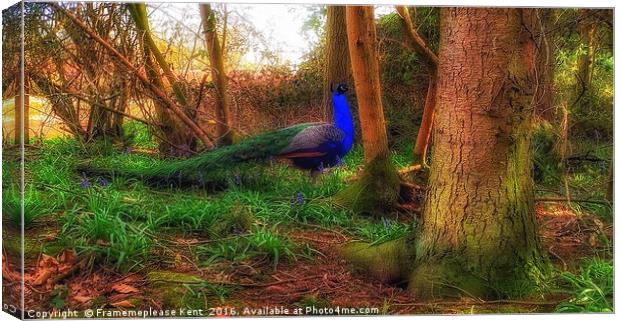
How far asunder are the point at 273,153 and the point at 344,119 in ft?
1.45

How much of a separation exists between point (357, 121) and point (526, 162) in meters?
0.94

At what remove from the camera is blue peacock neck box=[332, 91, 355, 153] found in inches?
180

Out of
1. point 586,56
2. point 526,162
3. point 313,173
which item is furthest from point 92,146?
point 586,56

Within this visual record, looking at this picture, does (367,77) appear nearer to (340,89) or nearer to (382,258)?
(340,89)

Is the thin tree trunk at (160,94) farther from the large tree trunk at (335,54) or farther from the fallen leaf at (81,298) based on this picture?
the fallen leaf at (81,298)

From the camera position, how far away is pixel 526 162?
14.4 ft

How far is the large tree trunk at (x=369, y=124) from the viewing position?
4562 mm

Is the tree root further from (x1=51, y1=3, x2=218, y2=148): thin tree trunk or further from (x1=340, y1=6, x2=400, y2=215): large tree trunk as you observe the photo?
(x1=51, y1=3, x2=218, y2=148): thin tree trunk

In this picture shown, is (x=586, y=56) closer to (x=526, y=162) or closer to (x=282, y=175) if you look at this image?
(x=526, y=162)

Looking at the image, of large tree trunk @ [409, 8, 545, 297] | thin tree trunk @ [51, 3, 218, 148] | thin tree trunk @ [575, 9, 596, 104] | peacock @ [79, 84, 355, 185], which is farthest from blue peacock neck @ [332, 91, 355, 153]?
thin tree trunk @ [575, 9, 596, 104]

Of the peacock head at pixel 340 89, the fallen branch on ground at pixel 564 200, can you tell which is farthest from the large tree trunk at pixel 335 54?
the fallen branch on ground at pixel 564 200

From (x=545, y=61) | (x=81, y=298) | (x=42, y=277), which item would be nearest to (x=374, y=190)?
(x=545, y=61)

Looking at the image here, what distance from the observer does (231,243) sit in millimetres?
4289

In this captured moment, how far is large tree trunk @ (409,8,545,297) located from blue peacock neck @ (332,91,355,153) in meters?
0.48
